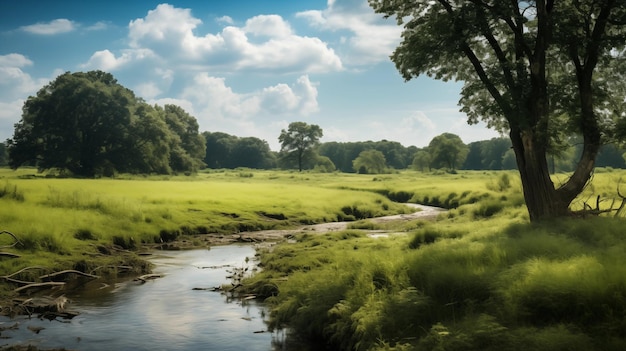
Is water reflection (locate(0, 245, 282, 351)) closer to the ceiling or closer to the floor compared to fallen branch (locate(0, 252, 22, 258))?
closer to the floor

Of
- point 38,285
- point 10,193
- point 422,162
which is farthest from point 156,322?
point 422,162

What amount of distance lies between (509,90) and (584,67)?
409 cm

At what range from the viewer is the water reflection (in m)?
15.2

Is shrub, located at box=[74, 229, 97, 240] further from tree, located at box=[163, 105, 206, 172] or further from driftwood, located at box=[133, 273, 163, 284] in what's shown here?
tree, located at box=[163, 105, 206, 172]

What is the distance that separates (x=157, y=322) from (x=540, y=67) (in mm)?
20466

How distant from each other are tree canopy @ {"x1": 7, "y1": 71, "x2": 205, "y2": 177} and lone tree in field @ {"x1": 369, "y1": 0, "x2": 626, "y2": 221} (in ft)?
222

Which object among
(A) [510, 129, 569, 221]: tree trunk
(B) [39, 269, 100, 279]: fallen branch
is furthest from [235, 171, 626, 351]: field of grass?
(B) [39, 269, 100, 279]: fallen branch

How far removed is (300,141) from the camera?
174 m

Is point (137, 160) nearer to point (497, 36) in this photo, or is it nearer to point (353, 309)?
point (497, 36)

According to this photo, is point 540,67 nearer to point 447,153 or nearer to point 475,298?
point 475,298

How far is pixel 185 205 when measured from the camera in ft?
156

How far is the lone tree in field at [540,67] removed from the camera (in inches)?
968

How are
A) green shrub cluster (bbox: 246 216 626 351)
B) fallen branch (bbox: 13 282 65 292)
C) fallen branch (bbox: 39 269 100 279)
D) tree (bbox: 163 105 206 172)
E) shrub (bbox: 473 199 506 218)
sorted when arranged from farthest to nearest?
tree (bbox: 163 105 206 172)
shrub (bbox: 473 199 506 218)
fallen branch (bbox: 39 269 100 279)
fallen branch (bbox: 13 282 65 292)
green shrub cluster (bbox: 246 216 626 351)

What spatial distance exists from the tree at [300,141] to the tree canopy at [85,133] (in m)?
83.8
